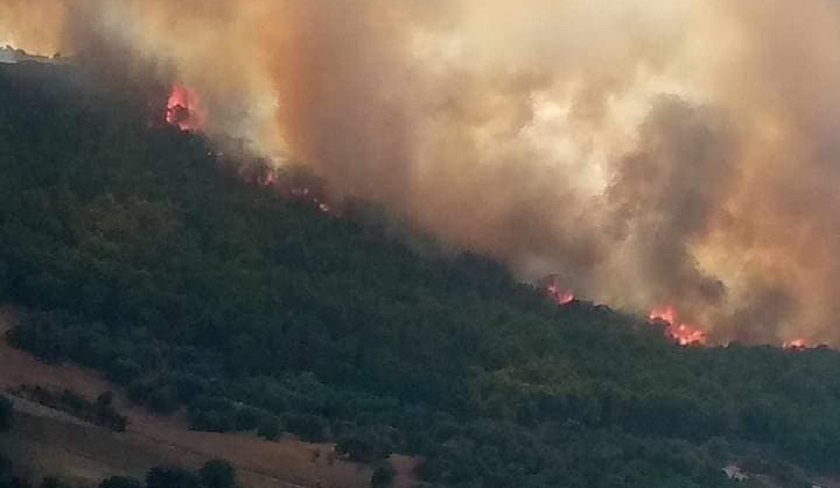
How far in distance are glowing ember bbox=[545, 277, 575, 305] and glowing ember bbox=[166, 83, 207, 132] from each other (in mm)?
16616

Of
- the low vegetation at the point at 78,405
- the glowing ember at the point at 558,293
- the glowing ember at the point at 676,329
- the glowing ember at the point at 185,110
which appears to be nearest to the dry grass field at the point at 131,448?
the low vegetation at the point at 78,405

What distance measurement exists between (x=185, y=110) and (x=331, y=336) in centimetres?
1496

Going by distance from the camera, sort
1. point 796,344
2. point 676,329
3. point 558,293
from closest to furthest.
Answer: point 558,293
point 676,329
point 796,344

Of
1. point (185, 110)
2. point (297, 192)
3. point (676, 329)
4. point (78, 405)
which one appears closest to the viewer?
point (78, 405)

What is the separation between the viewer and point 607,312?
78.4 m

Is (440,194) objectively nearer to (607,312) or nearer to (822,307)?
(607,312)

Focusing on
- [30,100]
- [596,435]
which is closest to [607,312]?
[596,435]

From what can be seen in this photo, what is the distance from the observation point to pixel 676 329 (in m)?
80.9

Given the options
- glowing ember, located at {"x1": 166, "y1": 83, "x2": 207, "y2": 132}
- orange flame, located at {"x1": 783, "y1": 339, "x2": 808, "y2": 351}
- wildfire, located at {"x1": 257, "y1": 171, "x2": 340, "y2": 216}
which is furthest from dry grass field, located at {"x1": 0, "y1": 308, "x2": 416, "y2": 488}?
orange flame, located at {"x1": 783, "y1": 339, "x2": 808, "y2": 351}

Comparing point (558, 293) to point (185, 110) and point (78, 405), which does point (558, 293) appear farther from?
point (78, 405)

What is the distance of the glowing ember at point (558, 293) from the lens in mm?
78250

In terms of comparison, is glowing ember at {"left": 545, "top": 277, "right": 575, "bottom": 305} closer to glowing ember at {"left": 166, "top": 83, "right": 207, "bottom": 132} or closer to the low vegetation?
glowing ember at {"left": 166, "top": 83, "right": 207, "bottom": 132}

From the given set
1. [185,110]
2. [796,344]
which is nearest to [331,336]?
[185,110]

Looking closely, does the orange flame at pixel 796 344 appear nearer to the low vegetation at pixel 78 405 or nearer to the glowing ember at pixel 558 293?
the glowing ember at pixel 558 293
